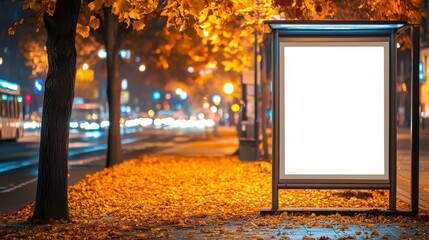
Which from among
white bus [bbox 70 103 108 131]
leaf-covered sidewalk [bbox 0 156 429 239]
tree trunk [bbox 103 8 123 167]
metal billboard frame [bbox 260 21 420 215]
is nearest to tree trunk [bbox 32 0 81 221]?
leaf-covered sidewalk [bbox 0 156 429 239]

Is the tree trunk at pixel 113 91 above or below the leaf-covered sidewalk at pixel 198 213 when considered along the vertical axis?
above

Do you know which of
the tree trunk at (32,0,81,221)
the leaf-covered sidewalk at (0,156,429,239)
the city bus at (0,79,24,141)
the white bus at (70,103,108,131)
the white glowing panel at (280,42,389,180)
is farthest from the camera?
the white bus at (70,103,108,131)

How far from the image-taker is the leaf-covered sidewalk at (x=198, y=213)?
36.8ft

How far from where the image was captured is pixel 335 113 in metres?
13.3

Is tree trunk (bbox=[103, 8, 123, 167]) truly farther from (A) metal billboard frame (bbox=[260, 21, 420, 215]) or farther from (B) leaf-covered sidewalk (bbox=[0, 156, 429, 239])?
(A) metal billboard frame (bbox=[260, 21, 420, 215])

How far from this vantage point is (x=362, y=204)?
14984mm

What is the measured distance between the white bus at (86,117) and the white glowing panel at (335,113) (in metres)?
75.4

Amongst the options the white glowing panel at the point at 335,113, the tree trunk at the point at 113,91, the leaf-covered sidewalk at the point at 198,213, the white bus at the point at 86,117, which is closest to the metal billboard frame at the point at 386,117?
the white glowing panel at the point at 335,113

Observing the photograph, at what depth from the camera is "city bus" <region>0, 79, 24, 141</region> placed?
149ft

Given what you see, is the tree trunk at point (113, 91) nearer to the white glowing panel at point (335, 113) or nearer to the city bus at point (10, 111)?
the white glowing panel at point (335, 113)

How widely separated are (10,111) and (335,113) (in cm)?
3655

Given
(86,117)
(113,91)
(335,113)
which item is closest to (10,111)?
(113,91)

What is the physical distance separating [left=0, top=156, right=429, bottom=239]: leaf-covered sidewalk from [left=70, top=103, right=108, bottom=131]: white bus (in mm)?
66693

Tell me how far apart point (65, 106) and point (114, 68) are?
1339 cm
